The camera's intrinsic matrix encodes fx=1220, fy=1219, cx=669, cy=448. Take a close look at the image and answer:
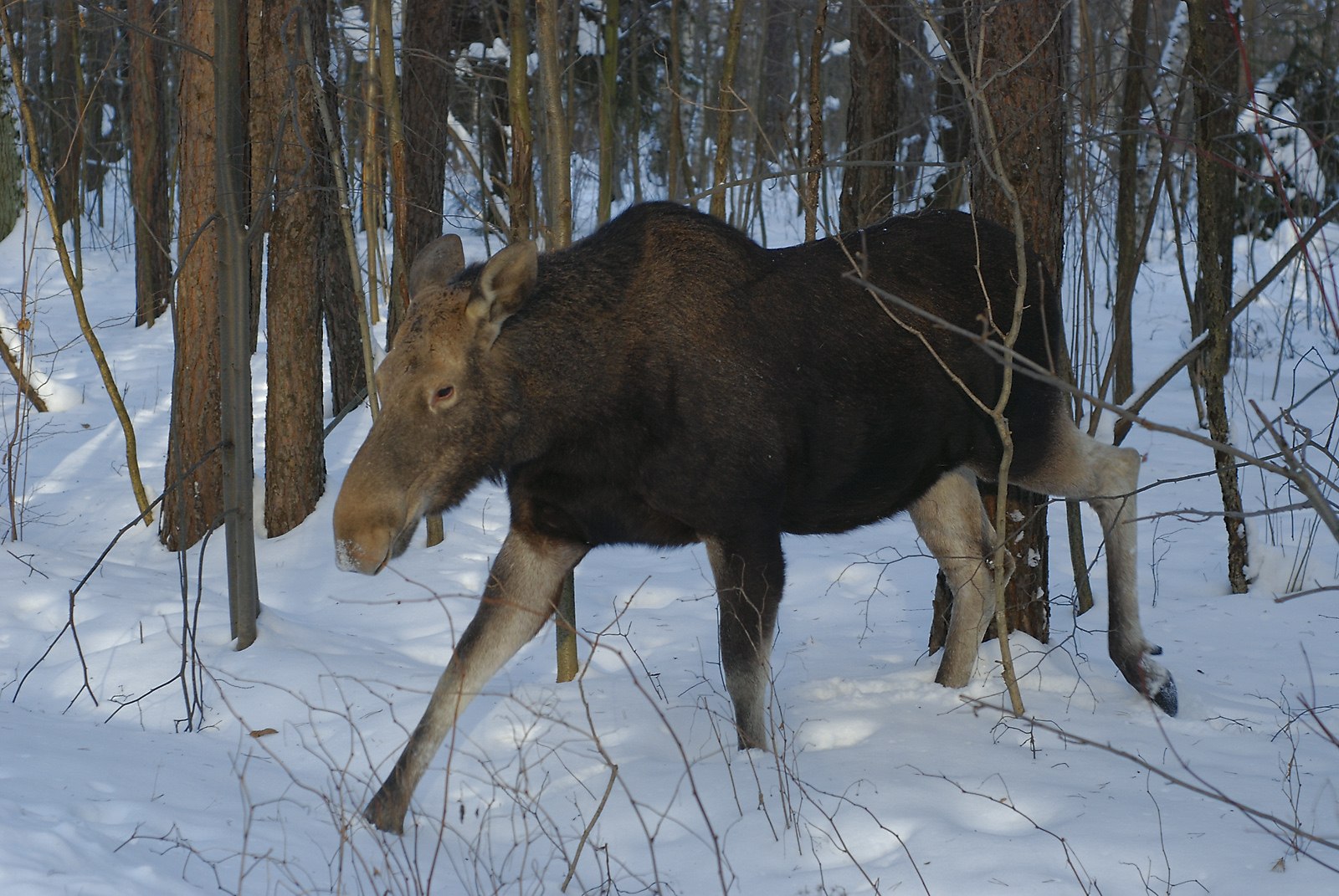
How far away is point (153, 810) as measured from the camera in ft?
11.7

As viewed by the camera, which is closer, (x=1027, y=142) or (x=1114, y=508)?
(x=1114, y=508)

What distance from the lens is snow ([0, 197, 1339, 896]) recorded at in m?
3.43

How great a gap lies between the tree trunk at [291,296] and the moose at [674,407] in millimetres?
3765

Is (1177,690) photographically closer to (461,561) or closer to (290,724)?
(290,724)

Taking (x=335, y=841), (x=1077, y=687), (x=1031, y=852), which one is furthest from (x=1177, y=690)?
(x=335, y=841)

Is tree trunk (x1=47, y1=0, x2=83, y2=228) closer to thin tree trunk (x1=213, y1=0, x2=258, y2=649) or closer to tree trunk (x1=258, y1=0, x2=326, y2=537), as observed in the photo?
tree trunk (x1=258, y1=0, x2=326, y2=537)

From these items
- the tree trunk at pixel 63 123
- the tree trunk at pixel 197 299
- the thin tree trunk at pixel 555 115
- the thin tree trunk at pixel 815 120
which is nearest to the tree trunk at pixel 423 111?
the tree trunk at pixel 197 299

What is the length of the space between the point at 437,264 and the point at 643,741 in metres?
2.03

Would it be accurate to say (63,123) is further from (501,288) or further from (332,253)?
(501,288)

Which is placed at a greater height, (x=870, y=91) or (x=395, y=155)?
(x=870, y=91)

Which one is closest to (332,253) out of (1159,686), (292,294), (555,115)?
(292,294)

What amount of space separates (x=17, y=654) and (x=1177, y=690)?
5167 millimetres

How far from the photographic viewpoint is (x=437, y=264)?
14.9ft

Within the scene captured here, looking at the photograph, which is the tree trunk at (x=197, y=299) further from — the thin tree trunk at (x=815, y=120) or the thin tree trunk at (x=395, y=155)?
the thin tree trunk at (x=815, y=120)
